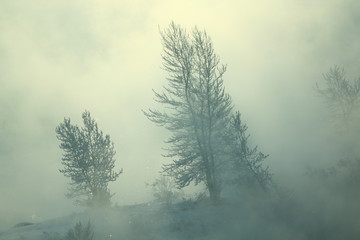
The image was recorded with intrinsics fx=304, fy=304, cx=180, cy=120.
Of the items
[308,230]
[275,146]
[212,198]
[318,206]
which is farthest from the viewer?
[275,146]

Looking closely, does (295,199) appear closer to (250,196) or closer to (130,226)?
(250,196)

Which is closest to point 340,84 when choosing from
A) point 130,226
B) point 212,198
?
point 212,198

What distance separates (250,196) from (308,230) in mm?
6388

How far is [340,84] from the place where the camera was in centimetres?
3644

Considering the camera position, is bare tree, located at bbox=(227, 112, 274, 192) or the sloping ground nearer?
the sloping ground

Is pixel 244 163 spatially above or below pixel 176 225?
above

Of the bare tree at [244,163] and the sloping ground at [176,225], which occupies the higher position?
the bare tree at [244,163]

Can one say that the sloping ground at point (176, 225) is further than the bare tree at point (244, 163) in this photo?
No

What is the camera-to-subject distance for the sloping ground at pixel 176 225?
542 inches

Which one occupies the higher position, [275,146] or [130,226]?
[275,146]

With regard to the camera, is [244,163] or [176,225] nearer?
[176,225]

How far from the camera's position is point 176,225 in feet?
49.0

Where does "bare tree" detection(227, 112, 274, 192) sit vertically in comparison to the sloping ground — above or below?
above

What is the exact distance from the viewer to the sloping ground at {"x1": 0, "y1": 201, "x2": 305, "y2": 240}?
13766mm
